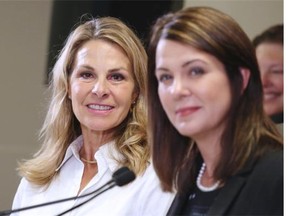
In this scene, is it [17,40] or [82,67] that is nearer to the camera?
[82,67]

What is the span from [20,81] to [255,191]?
3.16 feet

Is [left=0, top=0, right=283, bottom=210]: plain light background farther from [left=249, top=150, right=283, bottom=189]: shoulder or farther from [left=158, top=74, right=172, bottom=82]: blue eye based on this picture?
[left=249, top=150, right=283, bottom=189]: shoulder

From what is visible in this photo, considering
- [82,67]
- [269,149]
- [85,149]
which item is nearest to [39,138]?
[85,149]

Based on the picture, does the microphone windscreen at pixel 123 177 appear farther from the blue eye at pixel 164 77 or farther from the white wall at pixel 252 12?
the white wall at pixel 252 12

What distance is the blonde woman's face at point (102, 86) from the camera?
1081 millimetres

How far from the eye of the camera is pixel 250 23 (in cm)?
78

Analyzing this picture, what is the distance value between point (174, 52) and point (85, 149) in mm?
559

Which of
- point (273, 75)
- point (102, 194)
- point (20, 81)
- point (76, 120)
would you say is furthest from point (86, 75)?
point (273, 75)

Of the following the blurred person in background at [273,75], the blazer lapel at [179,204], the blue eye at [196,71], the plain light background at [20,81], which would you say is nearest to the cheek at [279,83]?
the blurred person in background at [273,75]

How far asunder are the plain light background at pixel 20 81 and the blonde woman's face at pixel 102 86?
318 mm

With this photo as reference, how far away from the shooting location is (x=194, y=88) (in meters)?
0.68

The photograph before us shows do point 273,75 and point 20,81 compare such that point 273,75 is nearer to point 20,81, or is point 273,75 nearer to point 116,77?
point 116,77

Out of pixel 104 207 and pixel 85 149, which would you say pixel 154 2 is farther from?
pixel 104 207

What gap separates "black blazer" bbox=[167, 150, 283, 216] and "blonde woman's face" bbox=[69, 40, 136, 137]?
1.51 feet
